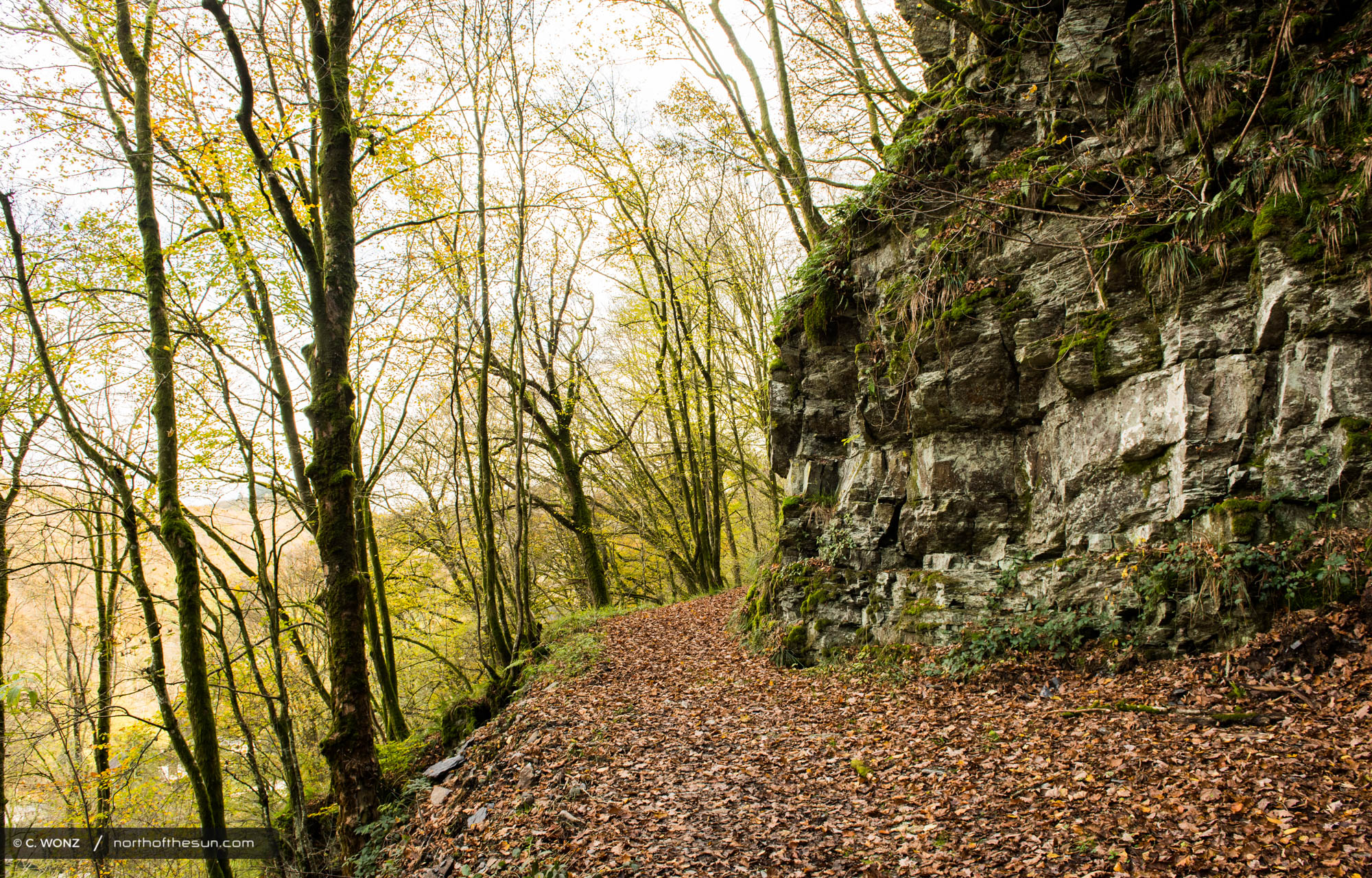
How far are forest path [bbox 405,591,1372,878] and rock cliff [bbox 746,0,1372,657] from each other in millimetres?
1249

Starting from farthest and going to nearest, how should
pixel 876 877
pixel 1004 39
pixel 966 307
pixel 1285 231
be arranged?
pixel 1004 39 → pixel 966 307 → pixel 1285 231 → pixel 876 877

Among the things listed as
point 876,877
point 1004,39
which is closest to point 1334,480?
point 876,877

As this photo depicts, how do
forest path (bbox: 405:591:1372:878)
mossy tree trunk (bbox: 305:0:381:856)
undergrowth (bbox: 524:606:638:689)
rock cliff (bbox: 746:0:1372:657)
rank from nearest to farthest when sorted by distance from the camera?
forest path (bbox: 405:591:1372:878) < rock cliff (bbox: 746:0:1372:657) < mossy tree trunk (bbox: 305:0:381:856) < undergrowth (bbox: 524:606:638:689)

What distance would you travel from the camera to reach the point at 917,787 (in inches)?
179

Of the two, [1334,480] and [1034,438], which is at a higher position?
[1034,438]

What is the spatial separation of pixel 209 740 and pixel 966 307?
975 centimetres

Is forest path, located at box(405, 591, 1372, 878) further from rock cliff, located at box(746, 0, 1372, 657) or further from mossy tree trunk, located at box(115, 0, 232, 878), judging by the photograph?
mossy tree trunk, located at box(115, 0, 232, 878)

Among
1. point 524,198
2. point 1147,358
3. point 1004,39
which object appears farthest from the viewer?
point 524,198

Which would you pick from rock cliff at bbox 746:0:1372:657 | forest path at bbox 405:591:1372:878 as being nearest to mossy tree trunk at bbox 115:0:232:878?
forest path at bbox 405:591:1372:878

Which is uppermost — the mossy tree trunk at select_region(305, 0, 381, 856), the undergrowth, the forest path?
the mossy tree trunk at select_region(305, 0, 381, 856)

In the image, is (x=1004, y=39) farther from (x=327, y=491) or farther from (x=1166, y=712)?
(x=327, y=491)

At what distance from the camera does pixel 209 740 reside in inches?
263

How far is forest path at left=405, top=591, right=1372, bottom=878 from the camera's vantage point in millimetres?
3301

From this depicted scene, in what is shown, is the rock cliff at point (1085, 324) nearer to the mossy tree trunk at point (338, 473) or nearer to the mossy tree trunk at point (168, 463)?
the mossy tree trunk at point (338, 473)
